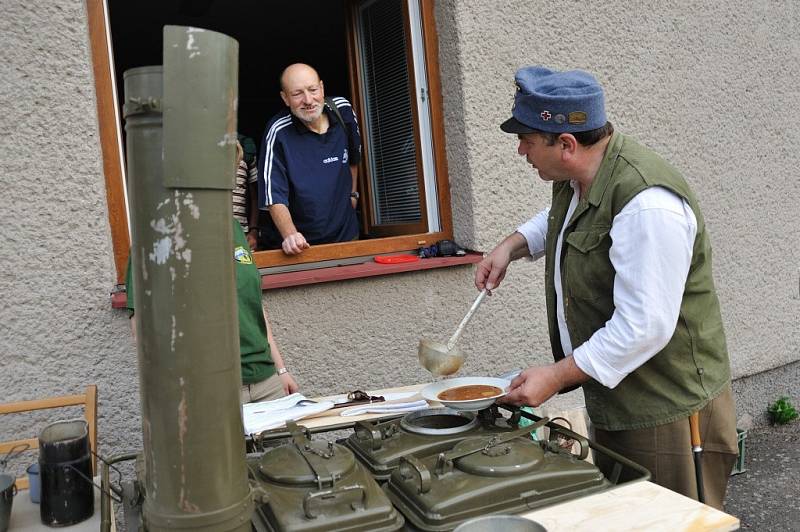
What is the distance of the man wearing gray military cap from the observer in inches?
71.2

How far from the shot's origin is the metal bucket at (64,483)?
1789 millimetres

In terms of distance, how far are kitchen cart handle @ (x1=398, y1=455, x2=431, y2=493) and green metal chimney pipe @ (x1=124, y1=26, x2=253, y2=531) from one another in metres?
0.42

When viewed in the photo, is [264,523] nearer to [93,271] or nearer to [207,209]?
[207,209]

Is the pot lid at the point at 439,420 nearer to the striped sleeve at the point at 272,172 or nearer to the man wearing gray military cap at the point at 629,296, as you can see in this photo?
the man wearing gray military cap at the point at 629,296

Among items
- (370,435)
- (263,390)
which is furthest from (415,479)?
(263,390)

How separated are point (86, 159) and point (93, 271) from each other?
1.64 ft

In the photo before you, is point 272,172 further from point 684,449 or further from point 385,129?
point 684,449

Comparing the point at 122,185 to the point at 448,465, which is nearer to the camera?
the point at 448,465

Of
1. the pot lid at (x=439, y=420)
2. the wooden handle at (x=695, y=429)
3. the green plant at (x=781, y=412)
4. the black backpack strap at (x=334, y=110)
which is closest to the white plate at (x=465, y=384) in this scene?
the pot lid at (x=439, y=420)

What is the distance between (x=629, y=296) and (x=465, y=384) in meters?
0.58

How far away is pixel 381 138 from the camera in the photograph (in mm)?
4496

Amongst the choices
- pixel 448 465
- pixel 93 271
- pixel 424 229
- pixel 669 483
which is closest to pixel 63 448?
pixel 448 465

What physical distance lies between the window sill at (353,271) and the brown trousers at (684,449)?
1.68 metres

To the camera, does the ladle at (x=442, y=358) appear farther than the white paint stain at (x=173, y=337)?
Yes
